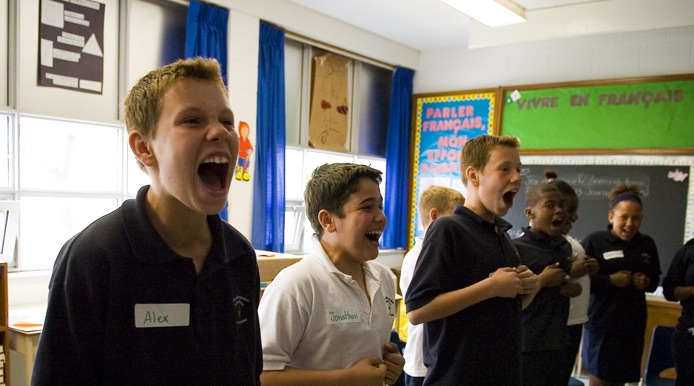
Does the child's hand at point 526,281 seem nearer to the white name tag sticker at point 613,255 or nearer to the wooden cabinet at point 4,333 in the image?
the white name tag sticker at point 613,255

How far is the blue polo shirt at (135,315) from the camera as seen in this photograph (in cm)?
87

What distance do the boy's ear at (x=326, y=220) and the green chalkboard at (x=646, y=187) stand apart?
4177 millimetres

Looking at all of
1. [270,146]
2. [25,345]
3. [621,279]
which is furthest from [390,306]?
[270,146]

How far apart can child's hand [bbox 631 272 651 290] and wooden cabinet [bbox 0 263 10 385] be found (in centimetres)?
336

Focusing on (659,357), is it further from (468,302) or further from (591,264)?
(468,302)

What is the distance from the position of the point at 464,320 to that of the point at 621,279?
1.65m

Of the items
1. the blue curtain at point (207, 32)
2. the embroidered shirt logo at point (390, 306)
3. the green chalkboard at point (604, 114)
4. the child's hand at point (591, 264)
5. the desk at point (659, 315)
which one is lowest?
the desk at point (659, 315)

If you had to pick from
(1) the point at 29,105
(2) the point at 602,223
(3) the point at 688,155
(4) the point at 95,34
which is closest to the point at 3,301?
(1) the point at 29,105

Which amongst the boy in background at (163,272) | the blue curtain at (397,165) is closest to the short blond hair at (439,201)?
the boy in background at (163,272)

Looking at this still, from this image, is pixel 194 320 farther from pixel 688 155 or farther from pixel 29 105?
pixel 688 155

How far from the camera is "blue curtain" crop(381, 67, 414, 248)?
6203mm

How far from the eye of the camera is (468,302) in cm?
167

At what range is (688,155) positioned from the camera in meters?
4.58

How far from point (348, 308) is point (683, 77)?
15.0 feet
